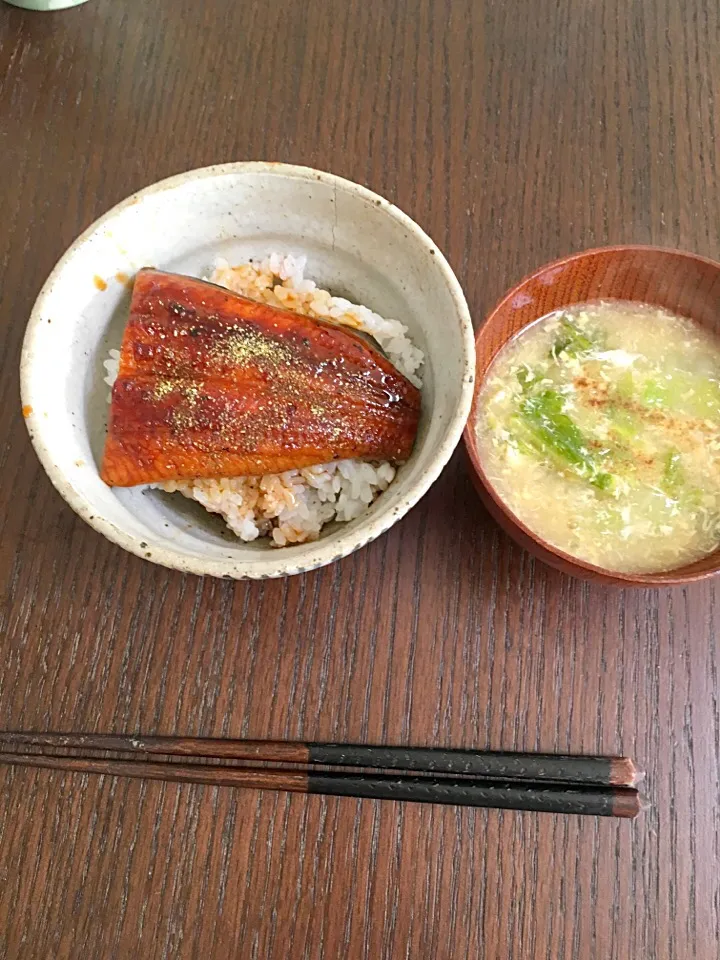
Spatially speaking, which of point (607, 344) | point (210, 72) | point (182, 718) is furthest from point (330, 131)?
point (182, 718)

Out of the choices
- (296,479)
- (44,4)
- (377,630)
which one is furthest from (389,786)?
(44,4)

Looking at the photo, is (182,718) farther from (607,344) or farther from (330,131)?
(330,131)

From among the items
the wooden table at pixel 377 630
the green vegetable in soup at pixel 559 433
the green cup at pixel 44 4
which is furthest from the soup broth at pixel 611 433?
the green cup at pixel 44 4

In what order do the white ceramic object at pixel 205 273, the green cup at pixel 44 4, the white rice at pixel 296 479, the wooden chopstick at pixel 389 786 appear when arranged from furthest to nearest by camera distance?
1. the green cup at pixel 44 4
2. the white rice at pixel 296 479
3. the wooden chopstick at pixel 389 786
4. the white ceramic object at pixel 205 273

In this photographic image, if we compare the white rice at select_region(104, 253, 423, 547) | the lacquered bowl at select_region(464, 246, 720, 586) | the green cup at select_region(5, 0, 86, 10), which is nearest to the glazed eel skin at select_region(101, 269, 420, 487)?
the white rice at select_region(104, 253, 423, 547)

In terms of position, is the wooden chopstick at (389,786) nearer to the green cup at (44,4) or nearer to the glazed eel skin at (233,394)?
the glazed eel skin at (233,394)

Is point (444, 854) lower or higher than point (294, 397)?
Result: lower
